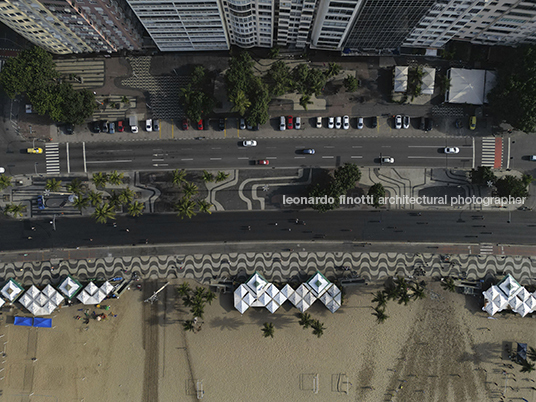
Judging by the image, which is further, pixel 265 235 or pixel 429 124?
pixel 265 235

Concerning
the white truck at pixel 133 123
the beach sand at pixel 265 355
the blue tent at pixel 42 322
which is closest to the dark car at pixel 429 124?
the beach sand at pixel 265 355

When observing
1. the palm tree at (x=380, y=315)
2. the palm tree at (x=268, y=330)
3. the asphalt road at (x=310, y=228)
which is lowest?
the palm tree at (x=268, y=330)

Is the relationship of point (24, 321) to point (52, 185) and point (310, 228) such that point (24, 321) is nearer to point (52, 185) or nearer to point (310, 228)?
point (52, 185)

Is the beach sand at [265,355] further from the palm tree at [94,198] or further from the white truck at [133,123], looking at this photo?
the white truck at [133,123]

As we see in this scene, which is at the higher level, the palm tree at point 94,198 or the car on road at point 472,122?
the car on road at point 472,122

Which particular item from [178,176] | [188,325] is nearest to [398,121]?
[178,176]

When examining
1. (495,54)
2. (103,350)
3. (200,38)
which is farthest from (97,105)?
(495,54)
